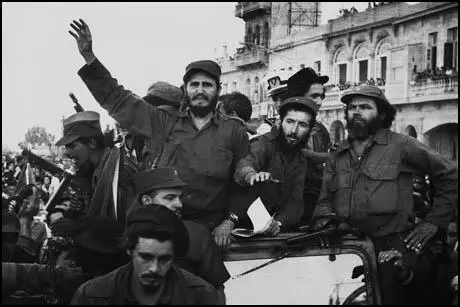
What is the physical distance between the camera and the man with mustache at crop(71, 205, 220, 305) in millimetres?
3590

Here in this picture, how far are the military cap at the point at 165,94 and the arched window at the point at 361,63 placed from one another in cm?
3017

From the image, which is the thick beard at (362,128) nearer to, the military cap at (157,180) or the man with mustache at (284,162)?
the man with mustache at (284,162)

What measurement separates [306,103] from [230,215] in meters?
0.99

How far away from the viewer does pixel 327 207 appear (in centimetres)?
498

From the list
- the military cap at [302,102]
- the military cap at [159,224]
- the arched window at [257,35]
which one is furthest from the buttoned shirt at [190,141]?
the arched window at [257,35]

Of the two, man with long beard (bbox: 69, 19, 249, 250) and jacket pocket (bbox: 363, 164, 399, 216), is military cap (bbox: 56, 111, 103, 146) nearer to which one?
man with long beard (bbox: 69, 19, 249, 250)

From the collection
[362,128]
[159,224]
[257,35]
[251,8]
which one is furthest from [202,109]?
[257,35]

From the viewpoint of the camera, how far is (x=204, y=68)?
5230 mm

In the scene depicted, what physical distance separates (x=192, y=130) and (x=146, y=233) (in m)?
1.71

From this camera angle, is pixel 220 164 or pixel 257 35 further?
pixel 257 35

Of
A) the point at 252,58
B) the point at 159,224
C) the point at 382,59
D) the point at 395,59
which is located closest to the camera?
the point at 159,224

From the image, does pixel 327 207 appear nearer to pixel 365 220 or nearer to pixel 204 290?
pixel 365 220

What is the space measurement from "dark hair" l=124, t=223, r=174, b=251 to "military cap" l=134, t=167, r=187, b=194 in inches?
31.7

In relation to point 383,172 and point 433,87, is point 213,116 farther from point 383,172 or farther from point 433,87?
point 433,87
